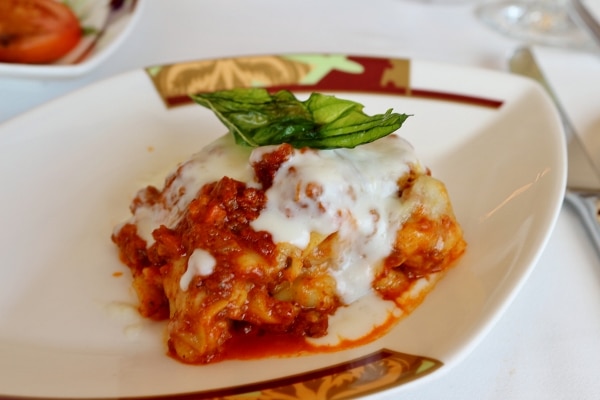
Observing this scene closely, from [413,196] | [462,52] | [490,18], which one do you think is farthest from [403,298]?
[490,18]

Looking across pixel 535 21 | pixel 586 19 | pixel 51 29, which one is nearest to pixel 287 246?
pixel 51 29

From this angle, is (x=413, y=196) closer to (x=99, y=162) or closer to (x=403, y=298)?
(x=403, y=298)

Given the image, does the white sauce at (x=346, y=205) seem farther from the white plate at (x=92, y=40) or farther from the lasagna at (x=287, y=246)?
the white plate at (x=92, y=40)

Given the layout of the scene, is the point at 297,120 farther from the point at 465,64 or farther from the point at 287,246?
the point at 465,64

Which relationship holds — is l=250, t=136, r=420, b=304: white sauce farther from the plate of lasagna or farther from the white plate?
the white plate

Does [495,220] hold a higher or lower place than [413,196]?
lower

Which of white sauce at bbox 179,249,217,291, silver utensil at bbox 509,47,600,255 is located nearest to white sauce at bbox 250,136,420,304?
white sauce at bbox 179,249,217,291
